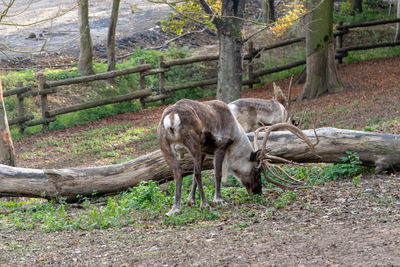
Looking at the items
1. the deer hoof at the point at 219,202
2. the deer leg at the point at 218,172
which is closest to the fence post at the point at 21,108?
the deer leg at the point at 218,172

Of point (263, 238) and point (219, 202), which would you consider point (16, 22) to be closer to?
point (219, 202)

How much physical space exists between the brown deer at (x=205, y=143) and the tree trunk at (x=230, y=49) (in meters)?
5.87

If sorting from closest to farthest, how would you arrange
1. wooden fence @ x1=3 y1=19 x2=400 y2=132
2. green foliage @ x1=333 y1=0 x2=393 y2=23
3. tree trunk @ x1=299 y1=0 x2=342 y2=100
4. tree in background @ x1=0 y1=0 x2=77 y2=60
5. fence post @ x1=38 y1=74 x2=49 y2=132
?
tree in background @ x1=0 y1=0 x2=77 y2=60 → wooden fence @ x1=3 y1=19 x2=400 y2=132 → fence post @ x1=38 y1=74 x2=49 y2=132 → tree trunk @ x1=299 y1=0 x2=342 y2=100 → green foliage @ x1=333 y1=0 x2=393 y2=23

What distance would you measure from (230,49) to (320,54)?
424 centimetres

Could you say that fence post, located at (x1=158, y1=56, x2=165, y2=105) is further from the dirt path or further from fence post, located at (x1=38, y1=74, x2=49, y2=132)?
the dirt path

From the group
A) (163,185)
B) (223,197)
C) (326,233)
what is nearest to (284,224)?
(326,233)

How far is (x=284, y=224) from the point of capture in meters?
6.58

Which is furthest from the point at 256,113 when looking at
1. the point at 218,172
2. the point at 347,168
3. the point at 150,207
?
the point at 150,207

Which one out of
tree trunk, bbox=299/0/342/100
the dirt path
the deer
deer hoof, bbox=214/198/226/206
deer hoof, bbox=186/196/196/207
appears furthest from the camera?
the dirt path

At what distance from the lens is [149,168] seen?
899cm

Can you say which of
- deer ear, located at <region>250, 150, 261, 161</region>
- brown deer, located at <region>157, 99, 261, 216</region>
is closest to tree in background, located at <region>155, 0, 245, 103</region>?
brown deer, located at <region>157, 99, 261, 216</region>

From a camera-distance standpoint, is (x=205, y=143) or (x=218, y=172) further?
(x=218, y=172)

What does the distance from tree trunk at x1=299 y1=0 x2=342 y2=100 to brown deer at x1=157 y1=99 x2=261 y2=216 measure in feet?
31.6

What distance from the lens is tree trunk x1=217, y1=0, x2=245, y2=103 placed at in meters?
13.8
